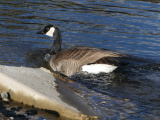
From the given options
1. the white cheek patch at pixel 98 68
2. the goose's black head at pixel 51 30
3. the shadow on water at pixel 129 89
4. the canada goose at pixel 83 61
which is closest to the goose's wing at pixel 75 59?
the canada goose at pixel 83 61

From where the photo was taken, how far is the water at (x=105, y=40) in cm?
627

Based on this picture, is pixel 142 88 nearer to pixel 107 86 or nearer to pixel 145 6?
pixel 107 86

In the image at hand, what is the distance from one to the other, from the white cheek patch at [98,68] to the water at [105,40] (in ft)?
0.50

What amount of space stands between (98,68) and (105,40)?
2992 mm

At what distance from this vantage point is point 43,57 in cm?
942

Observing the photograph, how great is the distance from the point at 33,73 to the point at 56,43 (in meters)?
3.19

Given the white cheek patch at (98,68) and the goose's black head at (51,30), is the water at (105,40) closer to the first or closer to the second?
the white cheek patch at (98,68)

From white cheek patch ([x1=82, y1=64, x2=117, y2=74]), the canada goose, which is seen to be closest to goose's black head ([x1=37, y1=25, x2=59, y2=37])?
the canada goose

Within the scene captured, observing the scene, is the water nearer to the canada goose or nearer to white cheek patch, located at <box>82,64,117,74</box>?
white cheek patch, located at <box>82,64,117,74</box>

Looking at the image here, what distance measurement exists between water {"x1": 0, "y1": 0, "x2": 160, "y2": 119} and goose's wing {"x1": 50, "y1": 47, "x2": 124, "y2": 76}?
40 centimetres

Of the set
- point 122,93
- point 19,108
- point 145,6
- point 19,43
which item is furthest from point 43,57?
point 145,6

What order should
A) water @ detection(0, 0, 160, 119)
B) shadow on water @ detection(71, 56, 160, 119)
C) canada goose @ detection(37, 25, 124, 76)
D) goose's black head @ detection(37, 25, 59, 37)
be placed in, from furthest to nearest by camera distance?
Result: goose's black head @ detection(37, 25, 59, 37), canada goose @ detection(37, 25, 124, 76), water @ detection(0, 0, 160, 119), shadow on water @ detection(71, 56, 160, 119)

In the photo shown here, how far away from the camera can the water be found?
6270 millimetres

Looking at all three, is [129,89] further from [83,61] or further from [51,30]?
[51,30]
